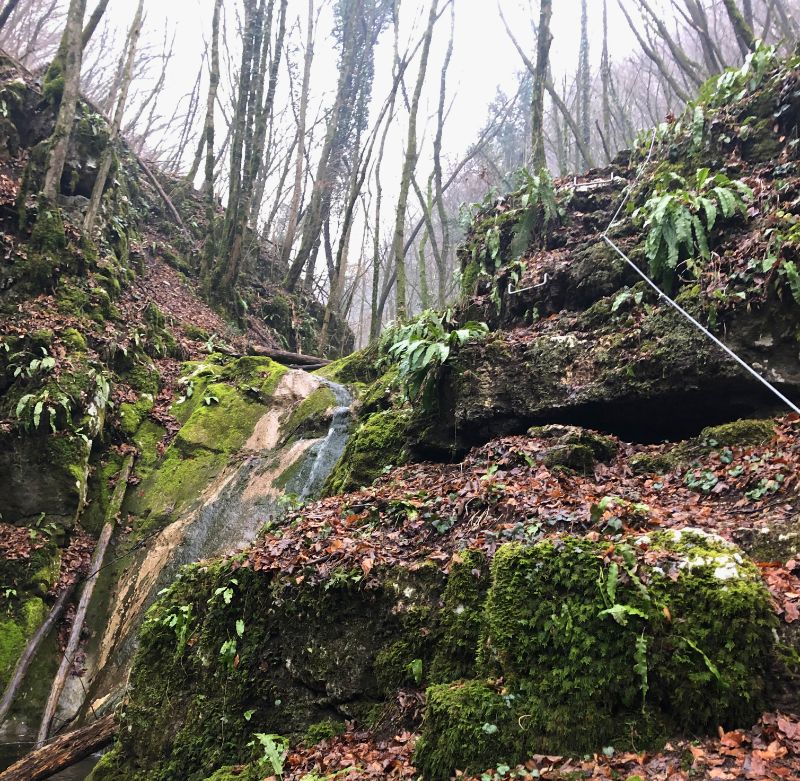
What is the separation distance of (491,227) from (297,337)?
33.0ft

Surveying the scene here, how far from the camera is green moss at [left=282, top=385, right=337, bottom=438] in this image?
10258mm

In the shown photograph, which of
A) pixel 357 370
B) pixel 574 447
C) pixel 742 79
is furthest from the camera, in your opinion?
pixel 357 370

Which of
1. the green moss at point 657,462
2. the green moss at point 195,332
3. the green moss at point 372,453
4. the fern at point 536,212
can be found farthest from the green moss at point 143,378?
the green moss at point 657,462

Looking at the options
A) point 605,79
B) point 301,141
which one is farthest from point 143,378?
point 605,79

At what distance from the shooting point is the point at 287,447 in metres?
10.0

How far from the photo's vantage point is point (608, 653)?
3002 millimetres

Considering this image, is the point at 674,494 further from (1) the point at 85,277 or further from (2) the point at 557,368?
(1) the point at 85,277

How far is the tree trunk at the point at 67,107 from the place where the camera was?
11.5m

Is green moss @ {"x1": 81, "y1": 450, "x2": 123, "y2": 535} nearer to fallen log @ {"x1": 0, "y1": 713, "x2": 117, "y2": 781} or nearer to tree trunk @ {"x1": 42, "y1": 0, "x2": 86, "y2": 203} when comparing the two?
fallen log @ {"x1": 0, "y1": 713, "x2": 117, "y2": 781}

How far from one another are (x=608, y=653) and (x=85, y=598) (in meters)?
7.94

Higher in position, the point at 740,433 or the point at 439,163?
the point at 439,163

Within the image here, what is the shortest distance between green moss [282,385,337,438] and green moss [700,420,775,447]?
6.46 meters

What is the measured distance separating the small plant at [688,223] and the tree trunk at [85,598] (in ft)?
29.4

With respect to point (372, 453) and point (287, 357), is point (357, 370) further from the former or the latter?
point (372, 453)
